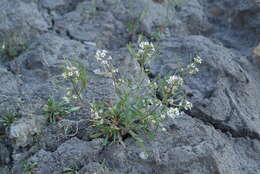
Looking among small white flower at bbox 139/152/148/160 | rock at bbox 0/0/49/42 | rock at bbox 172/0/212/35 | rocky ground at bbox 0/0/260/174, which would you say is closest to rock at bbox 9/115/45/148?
rocky ground at bbox 0/0/260/174

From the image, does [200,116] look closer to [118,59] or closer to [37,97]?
[118,59]

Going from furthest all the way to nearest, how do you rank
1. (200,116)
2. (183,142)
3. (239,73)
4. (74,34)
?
(74,34), (239,73), (200,116), (183,142)

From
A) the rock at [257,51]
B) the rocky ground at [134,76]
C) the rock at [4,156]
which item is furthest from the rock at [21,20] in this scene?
the rock at [257,51]

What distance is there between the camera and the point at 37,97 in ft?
9.30

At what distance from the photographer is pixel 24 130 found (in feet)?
8.32

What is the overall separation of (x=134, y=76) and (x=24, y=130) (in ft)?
3.40

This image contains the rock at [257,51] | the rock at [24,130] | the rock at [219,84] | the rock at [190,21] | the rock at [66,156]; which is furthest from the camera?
the rock at [190,21]

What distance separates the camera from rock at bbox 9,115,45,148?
251cm

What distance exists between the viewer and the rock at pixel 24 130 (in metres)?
2.51

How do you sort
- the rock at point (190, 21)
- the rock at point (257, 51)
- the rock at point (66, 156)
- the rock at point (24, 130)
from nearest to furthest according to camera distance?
the rock at point (66, 156) < the rock at point (24, 130) < the rock at point (257, 51) < the rock at point (190, 21)

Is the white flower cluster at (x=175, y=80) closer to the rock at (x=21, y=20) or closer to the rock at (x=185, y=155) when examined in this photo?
the rock at (x=185, y=155)

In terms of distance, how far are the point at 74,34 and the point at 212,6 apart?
1.73 m

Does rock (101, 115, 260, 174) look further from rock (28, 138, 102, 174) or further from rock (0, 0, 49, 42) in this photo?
rock (0, 0, 49, 42)

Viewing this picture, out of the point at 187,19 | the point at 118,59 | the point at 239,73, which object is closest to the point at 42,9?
the point at 118,59
